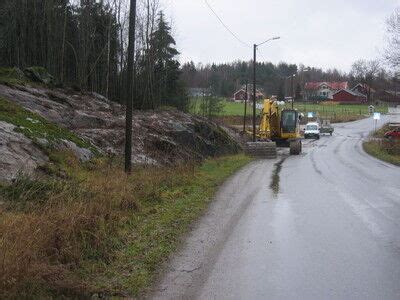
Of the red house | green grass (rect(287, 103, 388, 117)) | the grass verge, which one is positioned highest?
the red house

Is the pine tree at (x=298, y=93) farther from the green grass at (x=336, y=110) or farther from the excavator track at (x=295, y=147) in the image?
the excavator track at (x=295, y=147)

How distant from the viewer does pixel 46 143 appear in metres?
16.8

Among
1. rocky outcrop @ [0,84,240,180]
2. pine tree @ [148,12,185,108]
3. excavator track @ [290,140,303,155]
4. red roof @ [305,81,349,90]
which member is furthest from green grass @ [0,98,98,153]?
red roof @ [305,81,349,90]

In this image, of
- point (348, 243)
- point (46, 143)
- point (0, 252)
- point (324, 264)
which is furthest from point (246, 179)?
point (0, 252)

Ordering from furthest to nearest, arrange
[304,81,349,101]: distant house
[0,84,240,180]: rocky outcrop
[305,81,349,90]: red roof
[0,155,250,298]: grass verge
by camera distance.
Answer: [305,81,349,90]: red roof
[304,81,349,101]: distant house
[0,84,240,180]: rocky outcrop
[0,155,250,298]: grass verge

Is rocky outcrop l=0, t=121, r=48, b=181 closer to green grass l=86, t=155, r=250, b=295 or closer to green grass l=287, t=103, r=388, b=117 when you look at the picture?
green grass l=86, t=155, r=250, b=295

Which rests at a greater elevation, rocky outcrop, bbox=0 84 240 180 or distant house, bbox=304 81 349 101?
distant house, bbox=304 81 349 101

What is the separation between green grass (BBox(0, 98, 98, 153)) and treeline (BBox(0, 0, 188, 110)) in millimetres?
27372

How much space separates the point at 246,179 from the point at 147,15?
40.0 m

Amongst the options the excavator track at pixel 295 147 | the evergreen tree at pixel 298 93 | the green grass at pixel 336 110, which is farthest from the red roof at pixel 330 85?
the excavator track at pixel 295 147

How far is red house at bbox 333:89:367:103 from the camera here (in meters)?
166

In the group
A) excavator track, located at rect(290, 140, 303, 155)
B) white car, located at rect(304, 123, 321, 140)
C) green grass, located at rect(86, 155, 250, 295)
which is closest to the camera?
green grass, located at rect(86, 155, 250, 295)

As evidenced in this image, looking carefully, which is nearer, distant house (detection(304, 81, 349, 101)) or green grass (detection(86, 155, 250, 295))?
green grass (detection(86, 155, 250, 295))

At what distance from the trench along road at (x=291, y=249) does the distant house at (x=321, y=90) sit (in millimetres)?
158643
